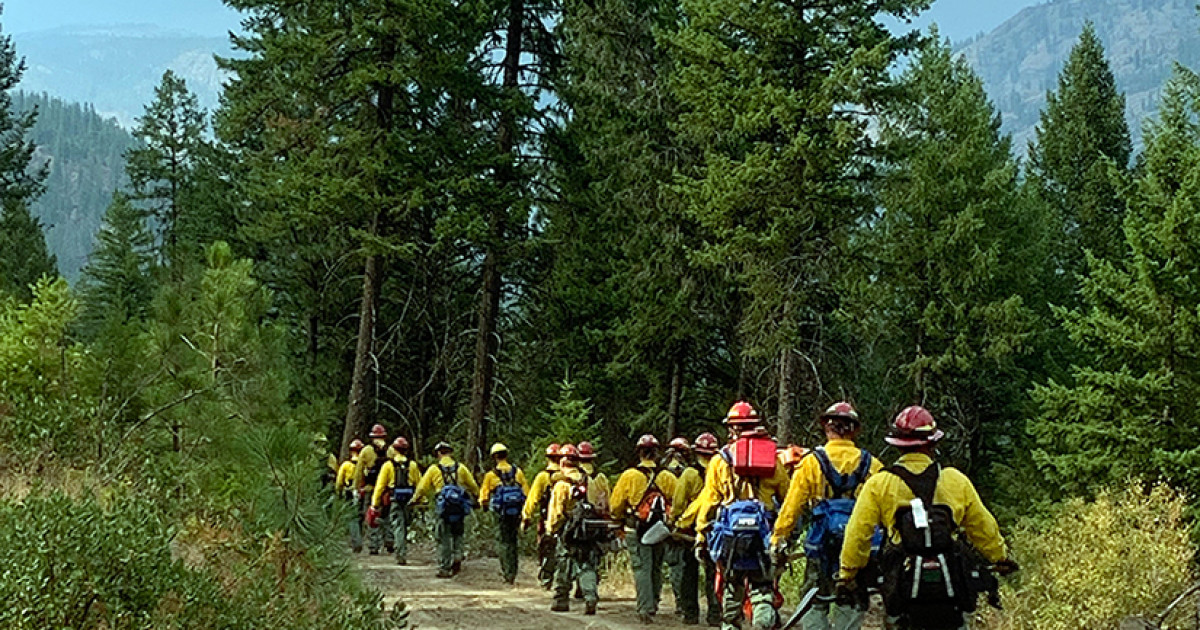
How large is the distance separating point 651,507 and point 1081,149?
33.2 metres

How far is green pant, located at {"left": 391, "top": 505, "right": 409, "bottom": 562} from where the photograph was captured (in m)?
20.1

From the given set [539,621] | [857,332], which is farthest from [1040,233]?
[539,621]

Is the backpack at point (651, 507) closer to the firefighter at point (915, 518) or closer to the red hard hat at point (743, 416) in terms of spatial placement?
the red hard hat at point (743, 416)

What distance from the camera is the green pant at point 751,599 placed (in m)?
10.2

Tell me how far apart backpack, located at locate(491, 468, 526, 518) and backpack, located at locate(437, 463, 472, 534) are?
19.4 inches

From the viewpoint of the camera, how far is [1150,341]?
2395 centimetres

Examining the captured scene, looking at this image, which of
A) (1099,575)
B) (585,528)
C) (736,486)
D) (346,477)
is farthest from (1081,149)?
(736,486)

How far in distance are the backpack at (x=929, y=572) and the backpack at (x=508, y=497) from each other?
437 inches

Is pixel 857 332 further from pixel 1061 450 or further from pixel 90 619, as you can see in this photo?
pixel 90 619

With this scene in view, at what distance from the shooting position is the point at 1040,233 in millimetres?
33906

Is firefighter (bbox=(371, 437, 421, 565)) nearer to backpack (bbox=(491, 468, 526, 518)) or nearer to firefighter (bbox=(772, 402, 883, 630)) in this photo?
backpack (bbox=(491, 468, 526, 518))

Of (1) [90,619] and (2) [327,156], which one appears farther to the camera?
(2) [327,156]

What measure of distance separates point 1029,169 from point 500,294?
2455 cm

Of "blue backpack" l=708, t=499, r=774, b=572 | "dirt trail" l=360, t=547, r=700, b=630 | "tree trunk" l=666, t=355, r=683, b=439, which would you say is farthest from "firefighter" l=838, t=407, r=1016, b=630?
"tree trunk" l=666, t=355, r=683, b=439
